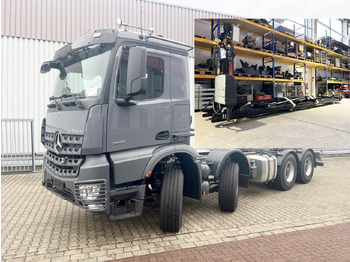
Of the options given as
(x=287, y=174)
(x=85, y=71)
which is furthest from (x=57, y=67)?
(x=287, y=174)

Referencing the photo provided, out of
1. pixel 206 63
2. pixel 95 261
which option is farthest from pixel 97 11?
pixel 95 261

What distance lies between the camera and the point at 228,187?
4.27 metres

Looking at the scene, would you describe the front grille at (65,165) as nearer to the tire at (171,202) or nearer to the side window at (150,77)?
the side window at (150,77)

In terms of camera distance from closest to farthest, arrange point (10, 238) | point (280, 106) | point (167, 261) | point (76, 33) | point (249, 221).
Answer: point (167, 261) → point (10, 238) → point (249, 221) → point (280, 106) → point (76, 33)

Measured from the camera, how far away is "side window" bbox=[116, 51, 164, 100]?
3119mm

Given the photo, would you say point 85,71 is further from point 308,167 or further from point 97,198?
point 308,167

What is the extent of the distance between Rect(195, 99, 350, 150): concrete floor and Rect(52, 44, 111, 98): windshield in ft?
5.68

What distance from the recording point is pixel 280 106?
476cm

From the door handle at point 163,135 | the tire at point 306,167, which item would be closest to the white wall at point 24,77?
the door handle at point 163,135

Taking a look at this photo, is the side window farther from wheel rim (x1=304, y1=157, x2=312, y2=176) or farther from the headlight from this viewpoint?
wheel rim (x1=304, y1=157, x2=312, y2=176)

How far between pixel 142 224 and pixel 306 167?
422cm

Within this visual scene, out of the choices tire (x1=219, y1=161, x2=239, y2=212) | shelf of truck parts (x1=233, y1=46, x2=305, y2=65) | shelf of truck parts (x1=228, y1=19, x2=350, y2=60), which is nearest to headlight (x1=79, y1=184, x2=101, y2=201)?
tire (x1=219, y1=161, x2=239, y2=212)

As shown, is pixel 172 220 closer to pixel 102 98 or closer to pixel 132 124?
pixel 132 124

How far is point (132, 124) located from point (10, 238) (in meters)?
2.14
